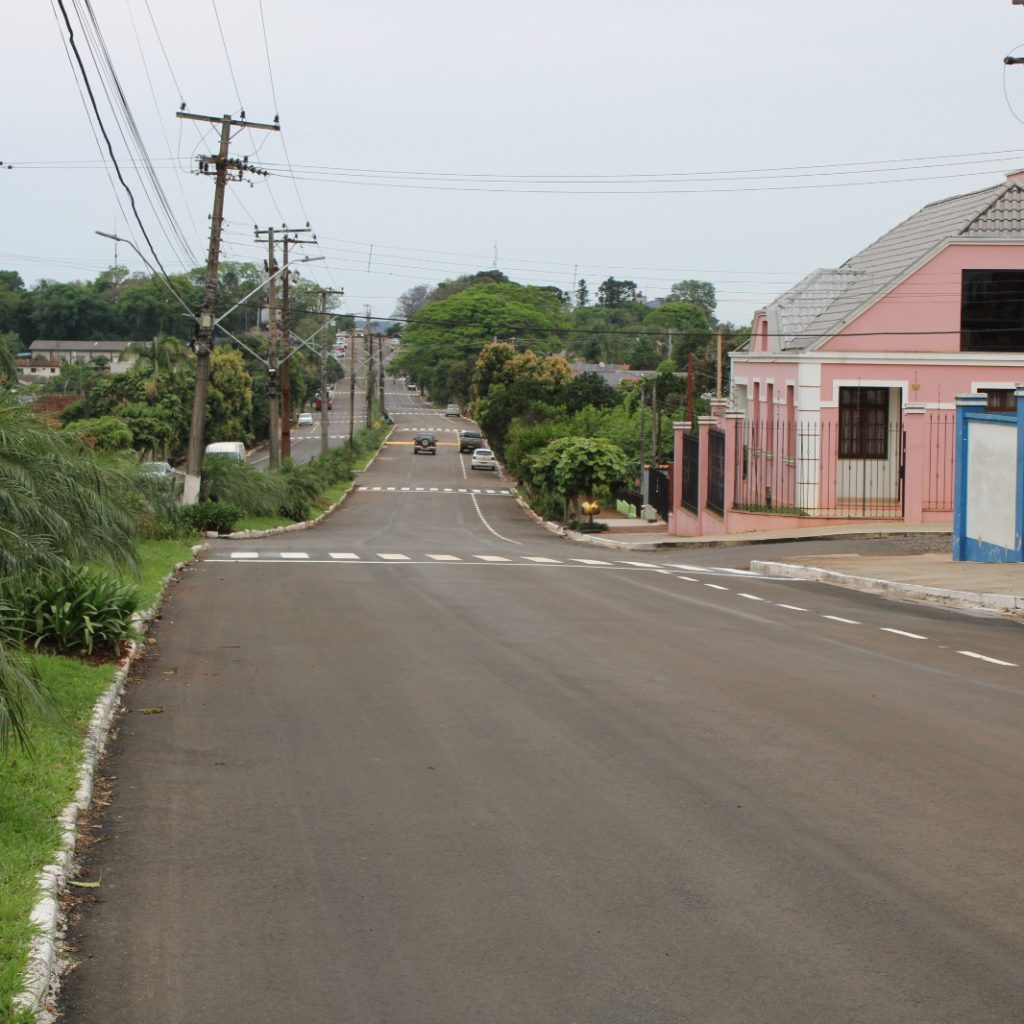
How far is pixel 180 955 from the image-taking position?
5.57 metres

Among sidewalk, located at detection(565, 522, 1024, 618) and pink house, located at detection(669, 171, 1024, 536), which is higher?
pink house, located at detection(669, 171, 1024, 536)

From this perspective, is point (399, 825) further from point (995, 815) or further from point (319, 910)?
point (995, 815)

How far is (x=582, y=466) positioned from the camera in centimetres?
4950

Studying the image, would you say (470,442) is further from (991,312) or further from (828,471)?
(991,312)

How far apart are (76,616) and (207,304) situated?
1066 inches

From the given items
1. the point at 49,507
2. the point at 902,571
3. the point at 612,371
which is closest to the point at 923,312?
the point at 902,571

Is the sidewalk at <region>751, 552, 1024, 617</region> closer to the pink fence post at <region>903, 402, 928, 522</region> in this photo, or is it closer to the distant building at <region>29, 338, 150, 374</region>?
the pink fence post at <region>903, 402, 928, 522</region>

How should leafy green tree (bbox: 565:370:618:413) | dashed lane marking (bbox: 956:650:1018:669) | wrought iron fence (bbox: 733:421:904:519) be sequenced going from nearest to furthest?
dashed lane marking (bbox: 956:650:1018:669) → wrought iron fence (bbox: 733:421:904:519) → leafy green tree (bbox: 565:370:618:413)

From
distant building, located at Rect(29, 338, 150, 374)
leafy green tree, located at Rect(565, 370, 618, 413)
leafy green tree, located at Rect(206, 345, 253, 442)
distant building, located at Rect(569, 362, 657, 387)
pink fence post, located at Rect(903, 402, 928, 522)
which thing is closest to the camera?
pink fence post, located at Rect(903, 402, 928, 522)

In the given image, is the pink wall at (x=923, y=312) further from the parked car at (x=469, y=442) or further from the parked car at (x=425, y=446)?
the parked car at (x=469, y=442)

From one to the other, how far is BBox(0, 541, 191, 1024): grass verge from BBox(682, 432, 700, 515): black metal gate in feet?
96.5

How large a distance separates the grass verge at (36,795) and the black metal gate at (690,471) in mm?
29419

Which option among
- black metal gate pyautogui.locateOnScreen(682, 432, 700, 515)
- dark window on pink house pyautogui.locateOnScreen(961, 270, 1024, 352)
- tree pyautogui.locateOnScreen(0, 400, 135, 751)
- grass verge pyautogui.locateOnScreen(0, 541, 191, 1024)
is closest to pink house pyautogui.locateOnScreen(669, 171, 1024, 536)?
dark window on pink house pyautogui.locateOnScreen(961, 270, 1024, 352)

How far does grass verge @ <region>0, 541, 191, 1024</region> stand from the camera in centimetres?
536
